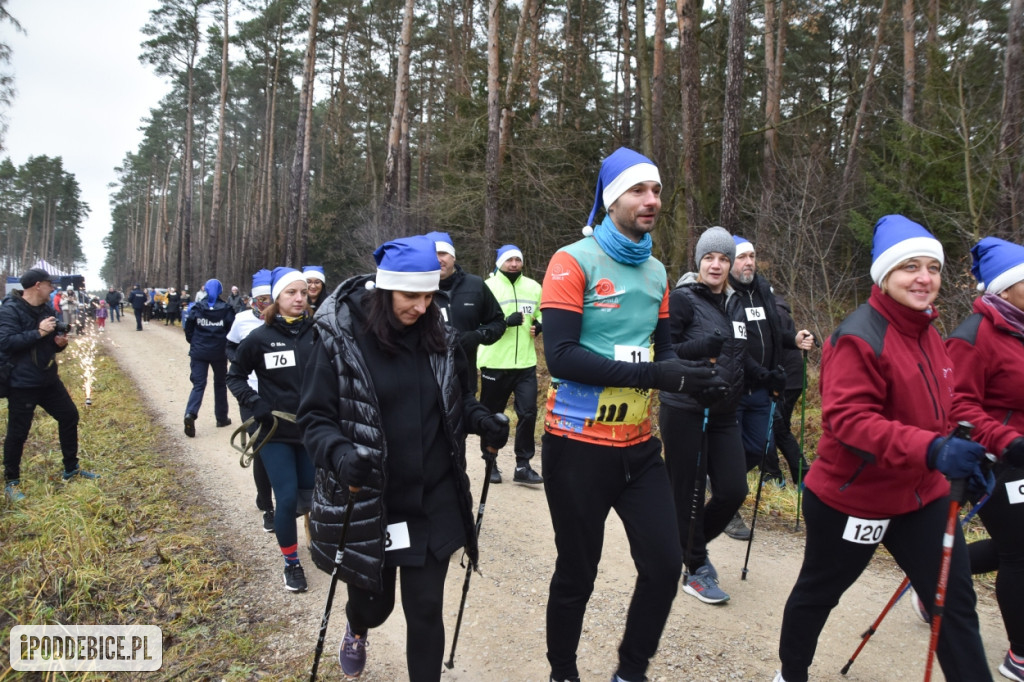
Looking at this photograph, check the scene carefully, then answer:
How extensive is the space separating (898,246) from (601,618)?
8.97ft

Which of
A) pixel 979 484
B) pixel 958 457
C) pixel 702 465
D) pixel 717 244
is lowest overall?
pixel 702 465

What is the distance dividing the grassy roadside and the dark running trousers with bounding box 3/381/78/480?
28cm

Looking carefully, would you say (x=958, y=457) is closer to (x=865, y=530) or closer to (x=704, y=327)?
(x=865, y=530)

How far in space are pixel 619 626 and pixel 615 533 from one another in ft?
5.02

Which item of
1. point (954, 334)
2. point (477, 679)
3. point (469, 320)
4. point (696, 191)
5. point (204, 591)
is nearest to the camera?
point (954, 334)

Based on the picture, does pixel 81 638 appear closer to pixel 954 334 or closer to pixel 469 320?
pixel 469 320

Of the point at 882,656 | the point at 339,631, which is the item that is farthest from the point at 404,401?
the point at 882,656

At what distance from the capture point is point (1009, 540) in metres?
3.16

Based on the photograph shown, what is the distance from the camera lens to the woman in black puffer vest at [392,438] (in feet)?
8.97

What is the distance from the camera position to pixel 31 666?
153 inches

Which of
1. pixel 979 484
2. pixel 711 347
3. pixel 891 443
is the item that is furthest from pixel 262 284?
pixel 979 484

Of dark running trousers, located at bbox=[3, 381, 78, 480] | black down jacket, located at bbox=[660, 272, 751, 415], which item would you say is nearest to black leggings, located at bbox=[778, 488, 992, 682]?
black down jacket, located at bbox=[660, 272, 751, 415]

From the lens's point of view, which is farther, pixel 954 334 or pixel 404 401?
pixel 954 334

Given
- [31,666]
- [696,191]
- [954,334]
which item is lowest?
[31,666]
